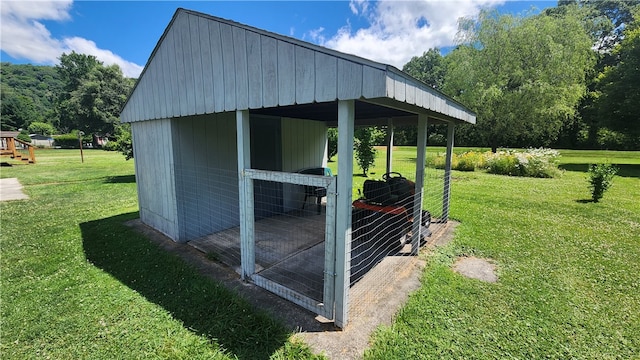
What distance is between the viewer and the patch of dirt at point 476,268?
330 centimetres

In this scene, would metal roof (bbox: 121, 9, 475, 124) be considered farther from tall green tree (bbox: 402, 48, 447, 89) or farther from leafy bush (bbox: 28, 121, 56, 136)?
leafy bush (bbox: 28, 121, 56, 136)

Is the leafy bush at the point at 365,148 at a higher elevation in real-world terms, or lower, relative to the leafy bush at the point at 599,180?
higher

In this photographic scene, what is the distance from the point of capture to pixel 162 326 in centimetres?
243

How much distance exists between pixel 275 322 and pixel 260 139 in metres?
3.62

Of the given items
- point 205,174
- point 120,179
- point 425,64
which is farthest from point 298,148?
point 425,64

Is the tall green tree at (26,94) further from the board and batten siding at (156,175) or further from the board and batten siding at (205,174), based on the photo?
the board and batten siding at (205,174)

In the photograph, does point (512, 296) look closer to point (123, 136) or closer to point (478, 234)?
point (478, 234)

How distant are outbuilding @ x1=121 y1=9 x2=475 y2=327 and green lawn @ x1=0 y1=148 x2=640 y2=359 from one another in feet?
1.89

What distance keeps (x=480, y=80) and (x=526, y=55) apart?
8.18ft

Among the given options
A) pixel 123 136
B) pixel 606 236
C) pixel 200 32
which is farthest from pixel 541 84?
pixel 123 136

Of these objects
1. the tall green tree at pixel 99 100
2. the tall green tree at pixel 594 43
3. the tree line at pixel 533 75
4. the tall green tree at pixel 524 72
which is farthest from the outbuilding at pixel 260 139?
the tall green tree at pixel 99 100

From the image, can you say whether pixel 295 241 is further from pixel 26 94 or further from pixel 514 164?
pixel 26 94

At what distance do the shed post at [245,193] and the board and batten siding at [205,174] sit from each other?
64.3 inches

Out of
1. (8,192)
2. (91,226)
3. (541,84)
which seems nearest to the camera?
(91,226)
